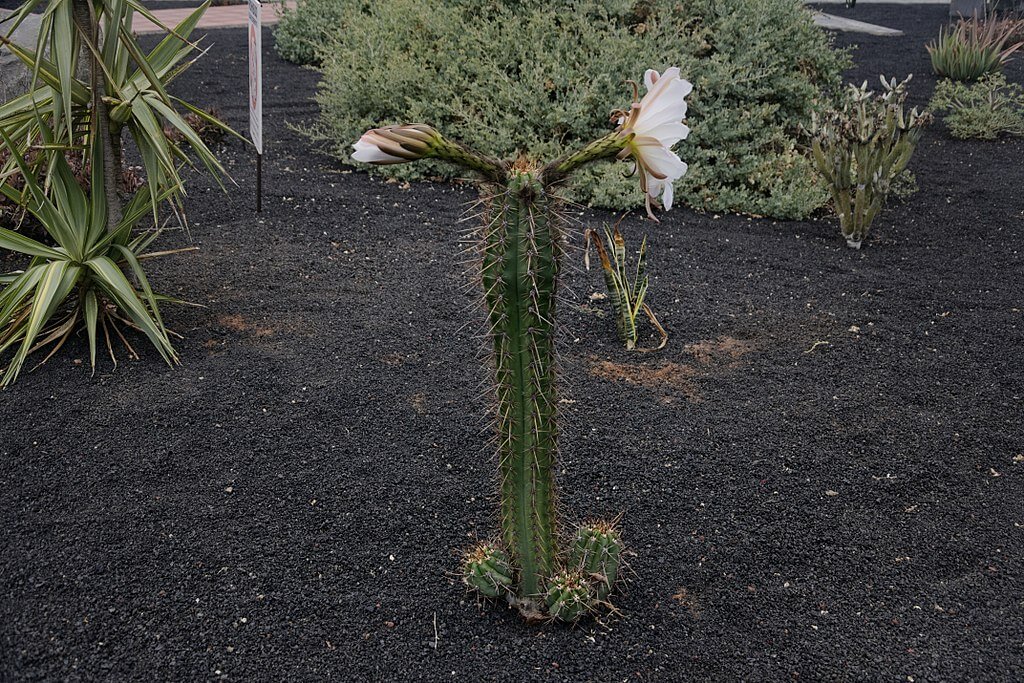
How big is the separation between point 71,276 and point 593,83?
3501mm

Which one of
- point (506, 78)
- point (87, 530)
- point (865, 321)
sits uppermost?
point (506, 78)

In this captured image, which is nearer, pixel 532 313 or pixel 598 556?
pixel 532 313

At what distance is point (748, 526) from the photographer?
10.2ft

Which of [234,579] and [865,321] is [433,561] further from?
[865,321]

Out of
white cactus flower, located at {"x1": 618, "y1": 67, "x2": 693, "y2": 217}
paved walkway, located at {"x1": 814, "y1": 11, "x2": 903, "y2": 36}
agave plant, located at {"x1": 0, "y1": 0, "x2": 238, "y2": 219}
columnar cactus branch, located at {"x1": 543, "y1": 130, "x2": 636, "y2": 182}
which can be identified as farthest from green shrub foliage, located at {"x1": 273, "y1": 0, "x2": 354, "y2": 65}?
white cactus flower, located at {"x1": 618, "y1": 67, "x2": 693, "y2": 217}

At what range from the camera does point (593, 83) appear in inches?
242

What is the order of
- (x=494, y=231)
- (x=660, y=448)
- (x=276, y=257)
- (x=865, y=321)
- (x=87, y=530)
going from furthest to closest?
(x=276, y=257)
(x=865, y=321)
(x=660, y=448)
(x=87, y=530)
(x=494, y=231)

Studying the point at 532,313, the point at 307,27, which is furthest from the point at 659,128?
the point at 307,27

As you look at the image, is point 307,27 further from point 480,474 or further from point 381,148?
point 381,148

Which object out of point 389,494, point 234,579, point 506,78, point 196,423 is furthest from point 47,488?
point 506,78

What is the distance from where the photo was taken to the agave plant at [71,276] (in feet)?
12.6

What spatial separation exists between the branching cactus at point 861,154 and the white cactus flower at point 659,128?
3.53 metres

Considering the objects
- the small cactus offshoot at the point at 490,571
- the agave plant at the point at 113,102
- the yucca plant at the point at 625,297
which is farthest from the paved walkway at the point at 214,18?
the small cactus offshoot at the point at 490,571

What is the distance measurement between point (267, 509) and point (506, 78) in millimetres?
3859
